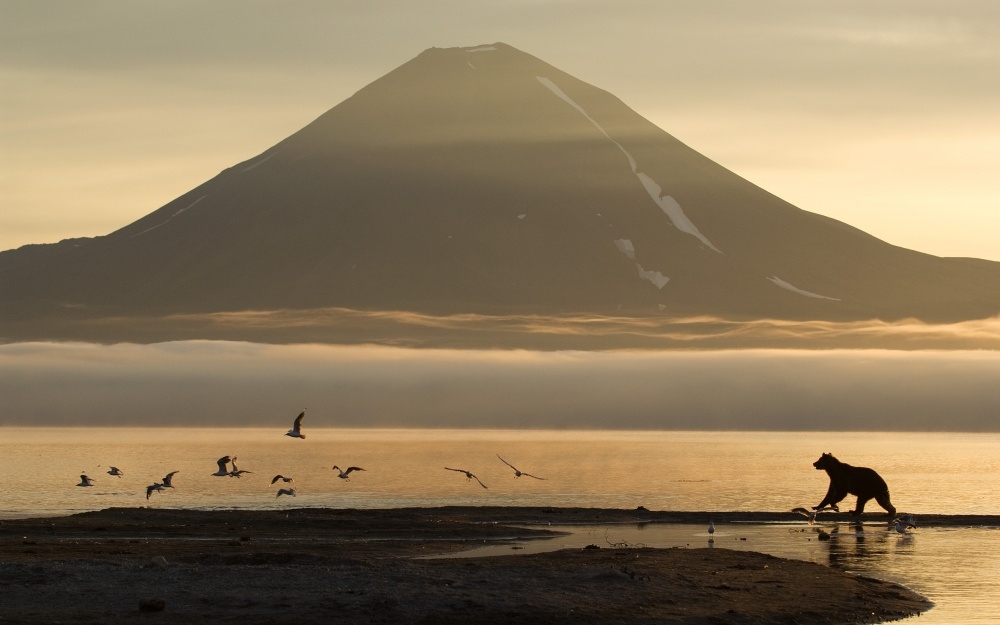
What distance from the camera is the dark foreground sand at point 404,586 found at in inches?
1405

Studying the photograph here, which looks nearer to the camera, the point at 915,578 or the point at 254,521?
the point at 915,578

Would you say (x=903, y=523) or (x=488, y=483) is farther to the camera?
(x=488, y=483)

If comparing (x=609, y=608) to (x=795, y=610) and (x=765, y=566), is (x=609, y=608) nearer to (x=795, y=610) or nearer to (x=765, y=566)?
(x=795, y=610)

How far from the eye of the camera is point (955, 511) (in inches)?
2908

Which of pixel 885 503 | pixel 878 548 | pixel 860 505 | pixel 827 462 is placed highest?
pixel 827 462

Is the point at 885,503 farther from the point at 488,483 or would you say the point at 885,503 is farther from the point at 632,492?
the point at 488,483

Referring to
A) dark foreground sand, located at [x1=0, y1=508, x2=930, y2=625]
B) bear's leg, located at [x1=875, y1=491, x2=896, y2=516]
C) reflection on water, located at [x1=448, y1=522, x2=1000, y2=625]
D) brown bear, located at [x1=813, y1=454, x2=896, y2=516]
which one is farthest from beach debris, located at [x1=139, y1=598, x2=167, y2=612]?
bear's leg, located at [x1=875, y1=491, x2=896, y2=516]

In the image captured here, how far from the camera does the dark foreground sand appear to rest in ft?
117

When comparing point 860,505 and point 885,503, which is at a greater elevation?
point 885,503

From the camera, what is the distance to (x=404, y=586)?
38469mm

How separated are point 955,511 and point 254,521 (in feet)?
108

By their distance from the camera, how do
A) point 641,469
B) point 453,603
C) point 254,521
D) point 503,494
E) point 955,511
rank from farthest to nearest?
point 641,469, point 503,494, point 955,511, point 254,521, point 453,603

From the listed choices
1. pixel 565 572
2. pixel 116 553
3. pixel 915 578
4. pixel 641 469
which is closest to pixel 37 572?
pixel 116 553

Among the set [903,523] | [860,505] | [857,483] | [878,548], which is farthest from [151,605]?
[860,505]
